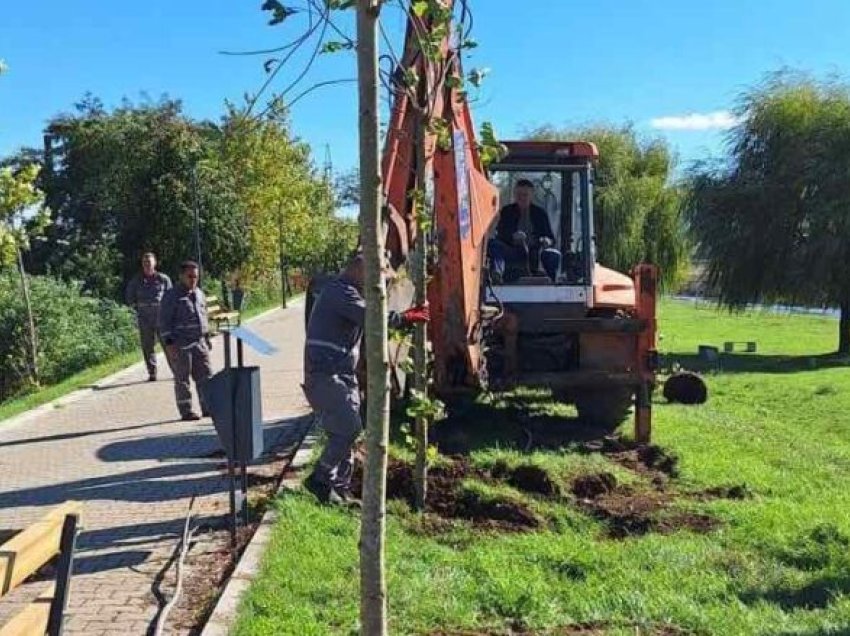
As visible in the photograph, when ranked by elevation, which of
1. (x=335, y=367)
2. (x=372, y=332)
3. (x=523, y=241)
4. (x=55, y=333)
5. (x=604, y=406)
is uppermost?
(x=523, y=241)

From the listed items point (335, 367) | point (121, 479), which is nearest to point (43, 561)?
Result: point (335, 367)

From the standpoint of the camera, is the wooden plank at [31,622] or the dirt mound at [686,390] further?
the dirt mound at [686,390]

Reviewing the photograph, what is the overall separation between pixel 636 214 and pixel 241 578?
3237cm

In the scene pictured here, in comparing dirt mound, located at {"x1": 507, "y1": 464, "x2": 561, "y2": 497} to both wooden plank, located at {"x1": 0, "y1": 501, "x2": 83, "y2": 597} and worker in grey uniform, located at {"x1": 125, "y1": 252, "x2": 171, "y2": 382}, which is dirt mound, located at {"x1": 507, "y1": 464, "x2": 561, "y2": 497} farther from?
worker in grey uniform, located at {"x1": 125, "y1": 252, "x2": 171, "y2": 382}

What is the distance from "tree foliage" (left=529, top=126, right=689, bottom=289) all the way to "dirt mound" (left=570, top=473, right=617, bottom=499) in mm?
27235

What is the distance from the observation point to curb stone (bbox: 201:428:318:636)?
17.0ft

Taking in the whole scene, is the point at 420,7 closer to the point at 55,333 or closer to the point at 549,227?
the point at 549,227

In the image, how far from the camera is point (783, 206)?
1022 inches

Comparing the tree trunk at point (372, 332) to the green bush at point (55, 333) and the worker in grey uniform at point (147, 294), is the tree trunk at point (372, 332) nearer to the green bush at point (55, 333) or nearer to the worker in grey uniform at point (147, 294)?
the worker in grey uniform at point (147, 294)

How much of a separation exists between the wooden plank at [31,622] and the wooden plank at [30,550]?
0.40ft

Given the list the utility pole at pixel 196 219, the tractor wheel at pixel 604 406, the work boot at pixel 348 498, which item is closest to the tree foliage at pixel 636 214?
the utility pole at pixel 196 219

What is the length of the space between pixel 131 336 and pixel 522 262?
14.7 m

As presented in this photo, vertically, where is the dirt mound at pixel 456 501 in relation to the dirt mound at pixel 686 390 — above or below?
above

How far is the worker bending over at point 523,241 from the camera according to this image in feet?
35.7
